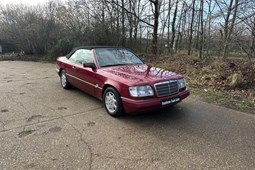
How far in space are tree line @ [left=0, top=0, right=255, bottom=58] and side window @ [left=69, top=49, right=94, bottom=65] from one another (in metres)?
6.46

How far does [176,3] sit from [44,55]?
471 inches

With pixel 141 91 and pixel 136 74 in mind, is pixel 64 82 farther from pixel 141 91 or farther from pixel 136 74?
pixel 141 91

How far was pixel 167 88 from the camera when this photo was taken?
142 inches

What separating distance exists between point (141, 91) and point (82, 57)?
7.92 ft

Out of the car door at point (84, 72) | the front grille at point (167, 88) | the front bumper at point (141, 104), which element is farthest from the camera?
the car door at point (84, 72)

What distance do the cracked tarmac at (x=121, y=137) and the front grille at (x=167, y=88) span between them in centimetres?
57

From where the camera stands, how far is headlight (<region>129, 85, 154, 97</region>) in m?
3.37

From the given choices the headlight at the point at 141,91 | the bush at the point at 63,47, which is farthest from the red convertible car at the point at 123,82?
the bush at the point at 63,47

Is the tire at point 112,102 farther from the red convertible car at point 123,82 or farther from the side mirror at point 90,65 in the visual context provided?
the side mirror at point 90,65

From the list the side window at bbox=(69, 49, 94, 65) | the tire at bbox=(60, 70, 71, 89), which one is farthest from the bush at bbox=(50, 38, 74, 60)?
the side window at bbox=(69, 49, 94, 65)

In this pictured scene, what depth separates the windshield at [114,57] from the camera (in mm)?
4508

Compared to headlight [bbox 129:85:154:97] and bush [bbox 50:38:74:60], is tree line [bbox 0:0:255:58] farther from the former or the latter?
headlight [bbox 129:85:154:97]

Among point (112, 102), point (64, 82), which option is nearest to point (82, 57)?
point (64, 82)

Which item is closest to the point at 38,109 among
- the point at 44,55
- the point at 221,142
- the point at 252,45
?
the point at 221,142
